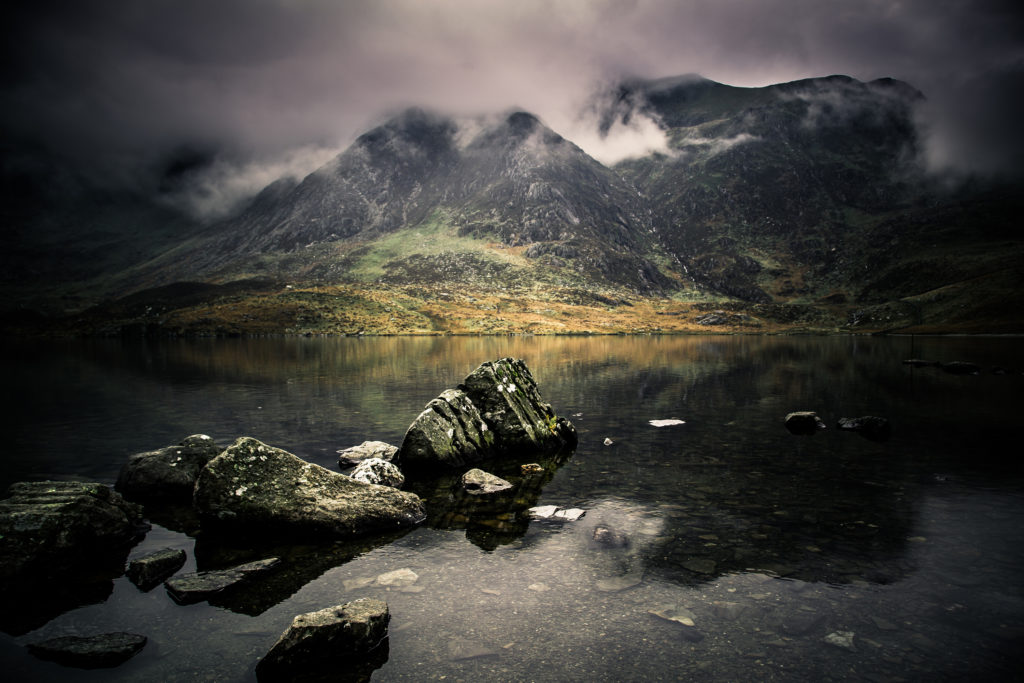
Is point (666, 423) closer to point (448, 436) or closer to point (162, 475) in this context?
point (448, 436)

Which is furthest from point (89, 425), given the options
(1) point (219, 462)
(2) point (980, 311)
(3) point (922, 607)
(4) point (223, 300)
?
(2) point (980, 311)

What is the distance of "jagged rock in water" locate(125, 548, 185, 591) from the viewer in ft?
38.2

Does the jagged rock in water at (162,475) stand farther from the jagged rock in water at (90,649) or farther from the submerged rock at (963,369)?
the submerged rock at (963,369)

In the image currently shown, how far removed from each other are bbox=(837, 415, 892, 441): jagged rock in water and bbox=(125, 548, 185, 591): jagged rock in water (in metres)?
32.4

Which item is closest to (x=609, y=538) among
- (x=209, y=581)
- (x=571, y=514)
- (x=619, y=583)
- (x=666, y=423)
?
(x=571, y=514)

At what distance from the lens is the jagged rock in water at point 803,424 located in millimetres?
28703

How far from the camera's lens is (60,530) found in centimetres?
1243

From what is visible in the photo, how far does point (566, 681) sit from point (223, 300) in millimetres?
225501

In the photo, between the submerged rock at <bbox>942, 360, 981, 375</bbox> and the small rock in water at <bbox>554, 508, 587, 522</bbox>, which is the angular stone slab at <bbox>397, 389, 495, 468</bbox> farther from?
the submerged rock at <bbox>942, 360, 981, 375</bbox>

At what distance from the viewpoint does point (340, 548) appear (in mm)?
13617

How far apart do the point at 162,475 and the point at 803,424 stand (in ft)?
107

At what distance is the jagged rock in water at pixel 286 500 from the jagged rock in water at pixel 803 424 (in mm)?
23764

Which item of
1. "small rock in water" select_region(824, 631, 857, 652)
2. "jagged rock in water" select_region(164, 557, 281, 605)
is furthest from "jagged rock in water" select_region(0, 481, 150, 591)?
"small rock in water" select_region(824, 631, 857, 652)

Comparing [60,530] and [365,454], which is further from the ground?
[60,530]
